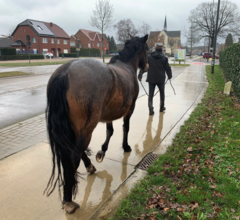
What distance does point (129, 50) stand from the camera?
3926 mm

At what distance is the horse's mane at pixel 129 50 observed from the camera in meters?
3.79

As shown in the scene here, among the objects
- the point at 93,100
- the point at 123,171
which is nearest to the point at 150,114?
the point at 123,171

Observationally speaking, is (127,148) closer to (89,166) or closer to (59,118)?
(89,166)

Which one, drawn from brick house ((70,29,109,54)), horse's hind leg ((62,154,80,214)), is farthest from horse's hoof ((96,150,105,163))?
brick house ((70,29,109,54))

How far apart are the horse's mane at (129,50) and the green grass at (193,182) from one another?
1.98m

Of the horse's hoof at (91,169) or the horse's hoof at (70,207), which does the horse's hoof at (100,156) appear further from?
the horse's hoof at (70,207)

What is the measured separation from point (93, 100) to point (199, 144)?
2.74 m

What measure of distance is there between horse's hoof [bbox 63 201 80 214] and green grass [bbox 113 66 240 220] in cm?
51

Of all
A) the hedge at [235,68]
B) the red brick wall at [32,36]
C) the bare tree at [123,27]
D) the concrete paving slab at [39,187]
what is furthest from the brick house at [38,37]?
the concrete paving slab at [39,187]

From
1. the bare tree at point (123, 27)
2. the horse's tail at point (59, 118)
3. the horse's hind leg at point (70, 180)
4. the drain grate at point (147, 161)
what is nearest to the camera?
the horse's tail at point (59, 118)

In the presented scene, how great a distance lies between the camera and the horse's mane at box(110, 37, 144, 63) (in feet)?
12.4

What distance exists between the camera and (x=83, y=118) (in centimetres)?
225

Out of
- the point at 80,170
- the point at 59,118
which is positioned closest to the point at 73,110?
the point at 59,118

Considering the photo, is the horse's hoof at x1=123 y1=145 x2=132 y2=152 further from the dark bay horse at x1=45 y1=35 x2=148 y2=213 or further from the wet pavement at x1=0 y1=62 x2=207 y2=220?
the dark bay horse at x1=45 y1=35 x2=148 y2=213
